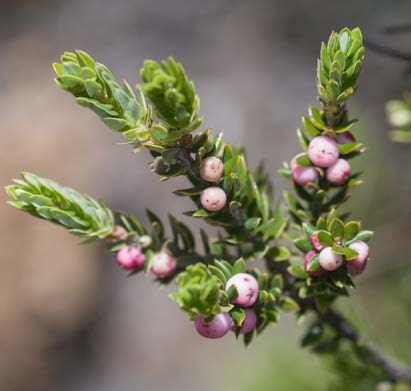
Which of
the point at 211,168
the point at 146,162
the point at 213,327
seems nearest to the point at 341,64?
the point at 211,168

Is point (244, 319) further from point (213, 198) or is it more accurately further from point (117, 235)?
point (117, 235)

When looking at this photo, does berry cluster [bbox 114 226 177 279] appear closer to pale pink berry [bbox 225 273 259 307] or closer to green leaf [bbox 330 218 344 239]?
pale pink berry [bbox 225 273 259 307]

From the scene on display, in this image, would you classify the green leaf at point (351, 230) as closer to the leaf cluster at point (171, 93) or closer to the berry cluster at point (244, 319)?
the berry cluster at point (244, 319)

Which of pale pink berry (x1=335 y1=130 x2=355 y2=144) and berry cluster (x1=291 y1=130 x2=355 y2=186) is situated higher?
pale pink berry (x1=335 y1=130 x2=355 y2=144)

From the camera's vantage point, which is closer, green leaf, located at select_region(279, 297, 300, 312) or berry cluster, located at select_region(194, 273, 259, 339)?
berry cluster, located at select_region(194, 273, 259, 339)

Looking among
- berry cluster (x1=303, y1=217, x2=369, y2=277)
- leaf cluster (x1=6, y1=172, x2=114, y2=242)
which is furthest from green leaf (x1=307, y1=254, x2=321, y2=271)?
leaf cluster (x1=6, y1=172, x2=114, y2=242)

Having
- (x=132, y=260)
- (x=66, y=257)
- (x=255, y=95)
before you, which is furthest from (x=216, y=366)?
(x=132, y=260)

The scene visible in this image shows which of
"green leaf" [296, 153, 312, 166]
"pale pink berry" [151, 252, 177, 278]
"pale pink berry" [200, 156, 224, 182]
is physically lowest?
"pale pink berry" [151, 252, 177, 278]
